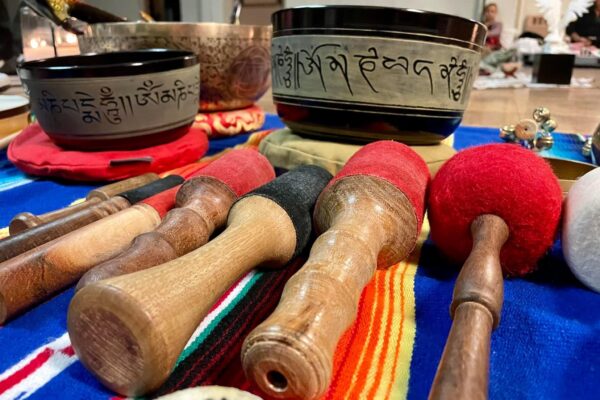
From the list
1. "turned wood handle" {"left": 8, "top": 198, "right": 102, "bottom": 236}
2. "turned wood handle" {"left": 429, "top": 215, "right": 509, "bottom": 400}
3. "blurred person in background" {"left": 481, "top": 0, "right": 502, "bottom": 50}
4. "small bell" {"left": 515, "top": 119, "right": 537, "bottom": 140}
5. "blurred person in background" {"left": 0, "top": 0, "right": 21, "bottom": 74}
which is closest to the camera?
"turned wood handle" {"left": 429, "top": 215, "right": 509, "bottom": 400}

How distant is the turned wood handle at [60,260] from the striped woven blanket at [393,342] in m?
0.03

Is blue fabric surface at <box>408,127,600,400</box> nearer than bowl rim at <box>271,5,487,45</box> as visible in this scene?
Yes

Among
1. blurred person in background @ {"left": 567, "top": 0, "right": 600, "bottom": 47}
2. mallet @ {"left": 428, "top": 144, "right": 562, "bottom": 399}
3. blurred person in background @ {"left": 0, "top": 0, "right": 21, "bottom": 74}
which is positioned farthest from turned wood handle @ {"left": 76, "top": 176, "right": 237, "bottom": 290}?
blurred person in background @ {"left": 567, "top": 0, "right": 600, "bottom": 47}

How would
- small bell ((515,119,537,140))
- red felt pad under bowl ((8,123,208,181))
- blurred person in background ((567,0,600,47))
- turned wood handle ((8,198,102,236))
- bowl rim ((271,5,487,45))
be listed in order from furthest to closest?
blurred person in background ((567,0,600,47)) < small bell ((515,119,537,140)) < red felt pad under bowl ((8,123,208,181)) < bowl rim ((271,5,487,45)) < turned wood handle ((8,198,102,236))

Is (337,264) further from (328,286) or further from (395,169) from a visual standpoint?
(395,169)

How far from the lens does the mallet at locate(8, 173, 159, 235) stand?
0.51 meters

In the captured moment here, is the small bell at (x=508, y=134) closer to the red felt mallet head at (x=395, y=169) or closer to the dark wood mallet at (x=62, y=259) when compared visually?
the red felt mallet head at (x=395, y=169)

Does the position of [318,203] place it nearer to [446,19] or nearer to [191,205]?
[191,205]

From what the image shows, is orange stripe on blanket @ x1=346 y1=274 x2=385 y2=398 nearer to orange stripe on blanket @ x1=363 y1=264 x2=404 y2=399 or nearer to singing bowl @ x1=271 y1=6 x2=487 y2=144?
orange stripe on blanket @ x1=363 y1=264 x2=404 y2=399

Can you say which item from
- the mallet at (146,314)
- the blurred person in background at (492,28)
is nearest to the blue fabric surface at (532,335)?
the mallet at (146,314)

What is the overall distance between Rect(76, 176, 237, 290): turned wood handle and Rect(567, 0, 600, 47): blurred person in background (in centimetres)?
440

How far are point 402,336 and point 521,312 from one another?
0.37 feet

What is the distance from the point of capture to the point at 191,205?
0.49 meters

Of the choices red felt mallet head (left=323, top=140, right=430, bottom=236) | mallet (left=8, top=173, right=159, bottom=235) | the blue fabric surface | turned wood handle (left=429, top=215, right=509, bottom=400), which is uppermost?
red felt mallet head (left=323, top=140, right=430, bottom=236)
